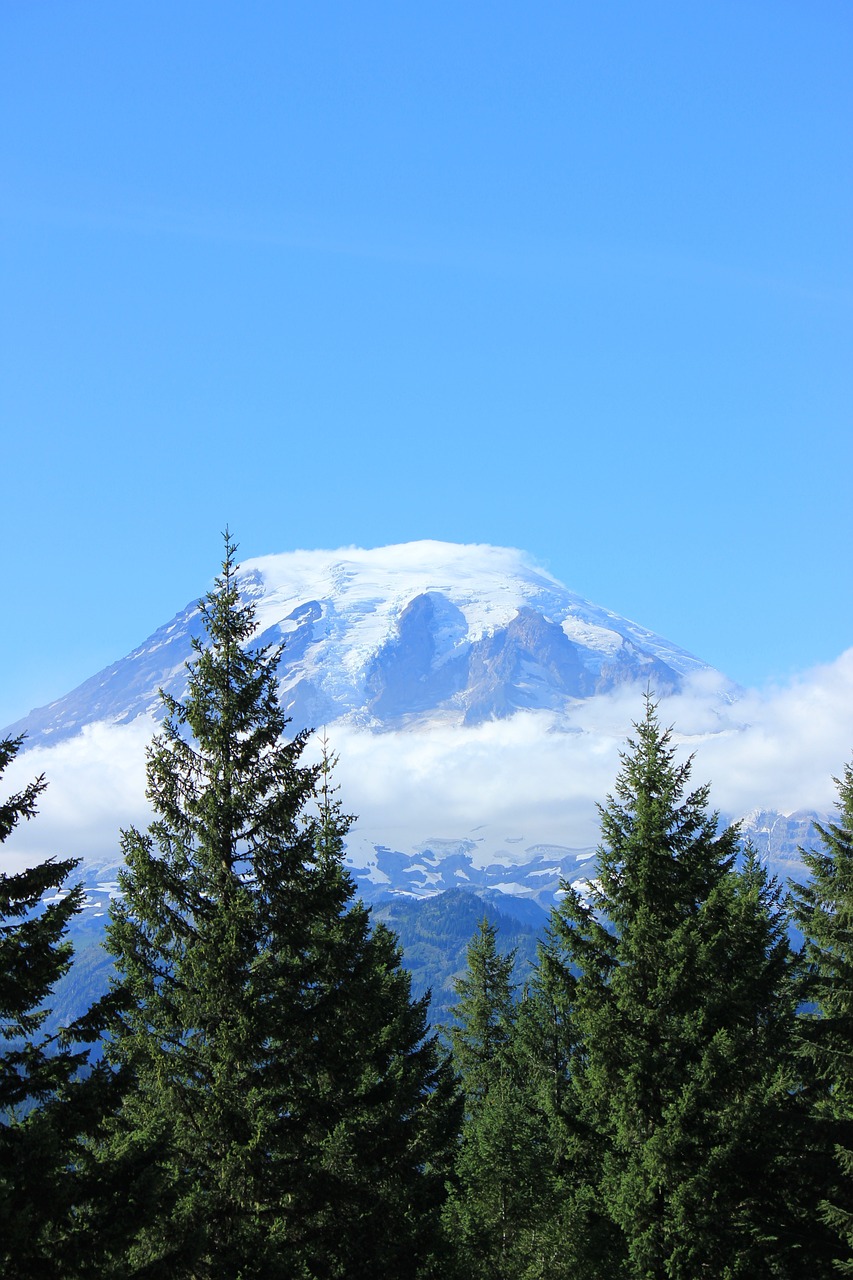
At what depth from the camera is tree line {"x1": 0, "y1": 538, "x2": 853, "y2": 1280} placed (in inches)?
626

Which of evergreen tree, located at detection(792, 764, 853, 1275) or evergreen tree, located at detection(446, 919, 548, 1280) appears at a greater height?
evergreen tree, located at detection(792, 764, 853, 1275)

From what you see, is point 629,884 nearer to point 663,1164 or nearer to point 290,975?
point 663,1164

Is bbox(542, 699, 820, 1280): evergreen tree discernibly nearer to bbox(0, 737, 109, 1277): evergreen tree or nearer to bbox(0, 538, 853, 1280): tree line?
bbox(0, 538, 853, 1280): tree line

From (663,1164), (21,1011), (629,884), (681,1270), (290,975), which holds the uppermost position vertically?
(629,884)

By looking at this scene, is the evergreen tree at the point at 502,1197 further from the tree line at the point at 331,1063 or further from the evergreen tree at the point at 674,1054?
the evergreen tree at the point at 674,1054

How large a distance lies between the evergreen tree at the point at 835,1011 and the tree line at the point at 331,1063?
7 cm

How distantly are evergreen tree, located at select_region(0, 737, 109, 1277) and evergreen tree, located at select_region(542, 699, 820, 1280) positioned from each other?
10685mm

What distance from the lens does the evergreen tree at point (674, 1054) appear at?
22.0 m

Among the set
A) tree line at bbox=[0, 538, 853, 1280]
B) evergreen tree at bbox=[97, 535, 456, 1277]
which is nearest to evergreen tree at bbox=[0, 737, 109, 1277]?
tree line at bbox=[0, 538, 853, 1280]

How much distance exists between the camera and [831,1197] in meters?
25.8

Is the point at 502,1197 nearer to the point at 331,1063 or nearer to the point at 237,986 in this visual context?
the point at 331,1063

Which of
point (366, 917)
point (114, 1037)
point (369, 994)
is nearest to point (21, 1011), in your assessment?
point (114, 1037)

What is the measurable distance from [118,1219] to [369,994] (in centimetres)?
757

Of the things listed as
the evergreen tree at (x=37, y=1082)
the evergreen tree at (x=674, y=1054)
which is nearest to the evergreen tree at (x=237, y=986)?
the evergreen tree at (x=37, y=1082)
